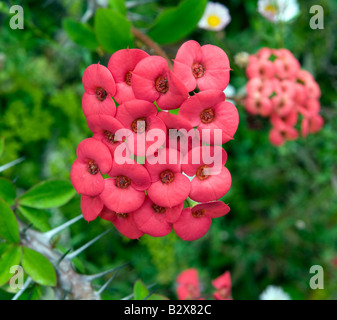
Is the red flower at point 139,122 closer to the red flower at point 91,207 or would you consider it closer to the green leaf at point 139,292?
the red flower at point 91,207

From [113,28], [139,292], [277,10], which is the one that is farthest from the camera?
[277,10]

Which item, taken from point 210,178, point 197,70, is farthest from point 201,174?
point 197,70

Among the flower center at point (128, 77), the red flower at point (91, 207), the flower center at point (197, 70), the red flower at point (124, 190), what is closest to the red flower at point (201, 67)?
the flower center at point (197, 70)

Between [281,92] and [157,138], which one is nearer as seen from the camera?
[157,138]

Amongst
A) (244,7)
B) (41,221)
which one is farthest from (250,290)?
(244,7)

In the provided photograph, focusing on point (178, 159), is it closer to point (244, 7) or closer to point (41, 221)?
point (41, 221)

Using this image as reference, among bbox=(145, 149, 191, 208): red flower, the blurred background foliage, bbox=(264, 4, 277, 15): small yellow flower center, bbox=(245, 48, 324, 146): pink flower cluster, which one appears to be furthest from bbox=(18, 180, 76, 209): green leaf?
bbox=(264, 4, 277, 15): small yellow flower center

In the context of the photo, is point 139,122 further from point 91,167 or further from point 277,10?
point 277,10

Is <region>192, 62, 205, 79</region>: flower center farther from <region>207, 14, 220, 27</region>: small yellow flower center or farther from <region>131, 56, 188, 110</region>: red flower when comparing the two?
<region>207, 14, 220, 27</region>: small yellow flower center
